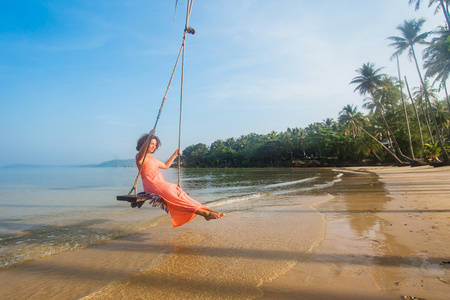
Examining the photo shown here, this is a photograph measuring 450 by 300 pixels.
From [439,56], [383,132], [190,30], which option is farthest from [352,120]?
[190,30]

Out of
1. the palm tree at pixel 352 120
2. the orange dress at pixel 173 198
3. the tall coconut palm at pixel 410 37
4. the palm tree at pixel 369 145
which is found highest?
the tall coconut palm at pixel 410 37

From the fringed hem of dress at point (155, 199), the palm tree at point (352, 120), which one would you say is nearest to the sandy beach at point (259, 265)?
the fringed hem of dress at point (155, 199)

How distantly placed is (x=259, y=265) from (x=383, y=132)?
54.6m

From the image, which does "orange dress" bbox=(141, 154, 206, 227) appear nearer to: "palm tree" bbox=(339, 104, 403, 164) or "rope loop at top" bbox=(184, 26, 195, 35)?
"rope loop at top" bbox=(184, 26, 195, 35)

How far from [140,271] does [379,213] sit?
630 cm

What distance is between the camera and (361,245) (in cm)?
416

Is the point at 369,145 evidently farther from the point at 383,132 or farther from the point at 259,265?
the point at 259,265

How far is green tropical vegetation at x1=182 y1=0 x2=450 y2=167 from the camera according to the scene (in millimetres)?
26031

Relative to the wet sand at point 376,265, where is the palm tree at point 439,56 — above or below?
above

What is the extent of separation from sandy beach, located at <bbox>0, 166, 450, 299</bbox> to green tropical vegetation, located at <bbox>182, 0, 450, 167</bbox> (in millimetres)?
20263

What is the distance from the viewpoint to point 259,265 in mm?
3496

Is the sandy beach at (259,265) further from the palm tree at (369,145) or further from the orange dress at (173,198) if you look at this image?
the palm tree at (369,145)

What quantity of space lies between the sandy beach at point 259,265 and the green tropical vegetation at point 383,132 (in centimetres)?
2026

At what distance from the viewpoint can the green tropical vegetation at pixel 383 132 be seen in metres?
26.0
